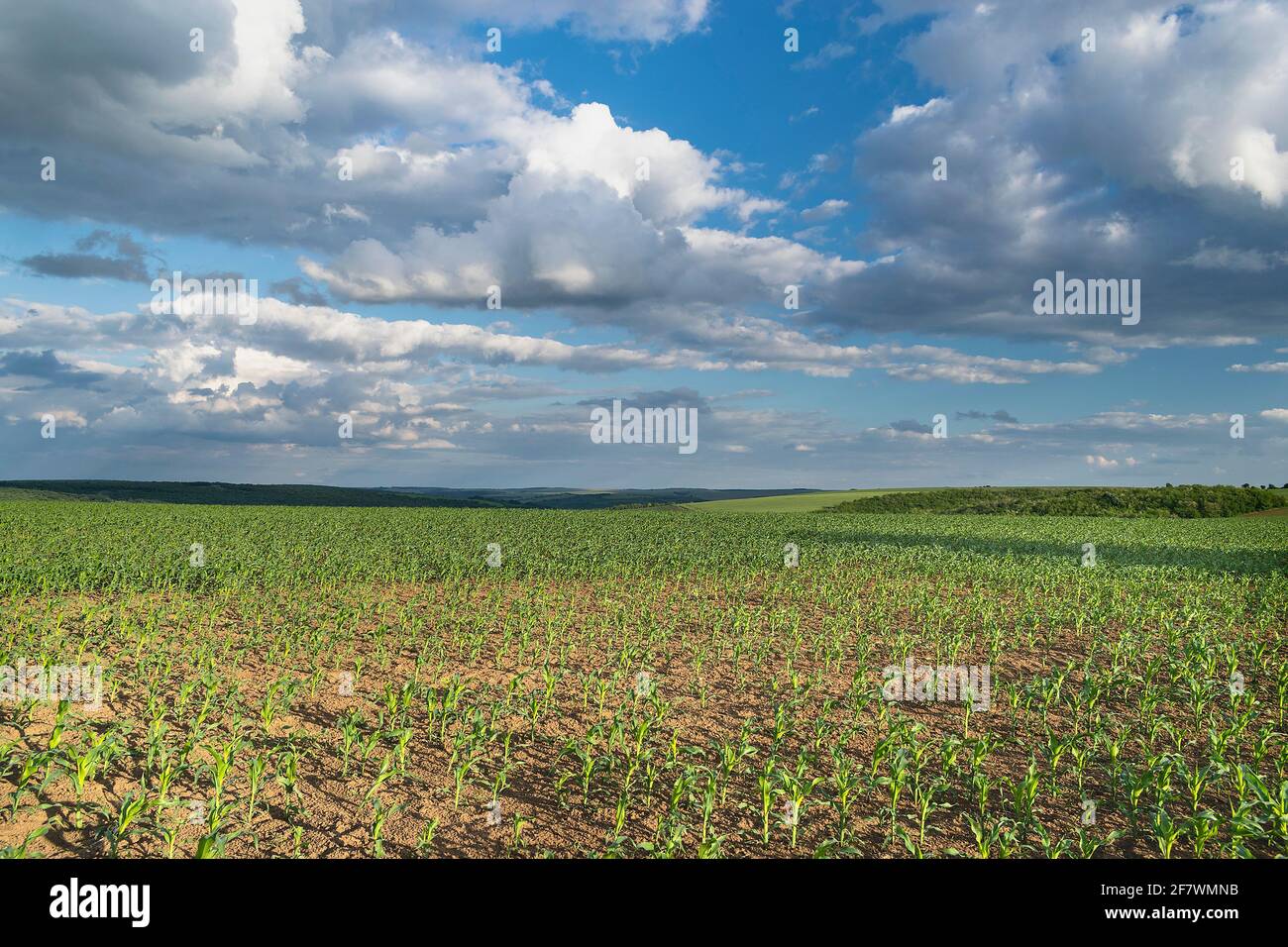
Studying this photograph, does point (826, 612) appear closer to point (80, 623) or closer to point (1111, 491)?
point (80, 623)

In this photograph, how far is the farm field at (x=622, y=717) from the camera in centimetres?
710

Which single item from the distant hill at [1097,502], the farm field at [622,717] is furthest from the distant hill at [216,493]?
the farm field at [622,717]

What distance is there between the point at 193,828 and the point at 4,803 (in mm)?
2018

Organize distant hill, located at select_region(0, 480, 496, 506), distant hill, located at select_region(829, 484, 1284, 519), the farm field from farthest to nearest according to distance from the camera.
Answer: distant hill, located at select_region(0, 480, 496, 506)
distant hill, located at select_region(829, 484, 1284, 519)
the farm field

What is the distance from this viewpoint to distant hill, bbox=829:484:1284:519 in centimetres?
8481

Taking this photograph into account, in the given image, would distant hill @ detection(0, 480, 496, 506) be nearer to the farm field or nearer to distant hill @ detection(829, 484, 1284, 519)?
distant hill @ detection(829, 484, 1284, 519)

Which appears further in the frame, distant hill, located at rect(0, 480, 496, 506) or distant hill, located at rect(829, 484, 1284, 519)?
distant hill, located at rect(0, 480, 496, 506)

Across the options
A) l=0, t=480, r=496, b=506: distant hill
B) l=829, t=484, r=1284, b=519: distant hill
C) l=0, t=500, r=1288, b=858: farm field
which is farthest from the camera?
l=0, t=480, r=496, b=506: distant hill

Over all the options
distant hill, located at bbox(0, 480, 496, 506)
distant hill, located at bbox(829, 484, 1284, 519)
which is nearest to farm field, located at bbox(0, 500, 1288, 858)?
distant hill, located at bbox(829, 484, 1284, 519)

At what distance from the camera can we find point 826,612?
18641mm

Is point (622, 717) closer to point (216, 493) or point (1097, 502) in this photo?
point (1097, 502)

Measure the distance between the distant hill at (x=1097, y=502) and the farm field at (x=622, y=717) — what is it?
70.8 meters

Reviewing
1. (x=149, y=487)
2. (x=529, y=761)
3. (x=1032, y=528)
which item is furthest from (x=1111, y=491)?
(x=149, y=487)

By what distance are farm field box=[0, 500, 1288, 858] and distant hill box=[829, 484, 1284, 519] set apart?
70.8 m
